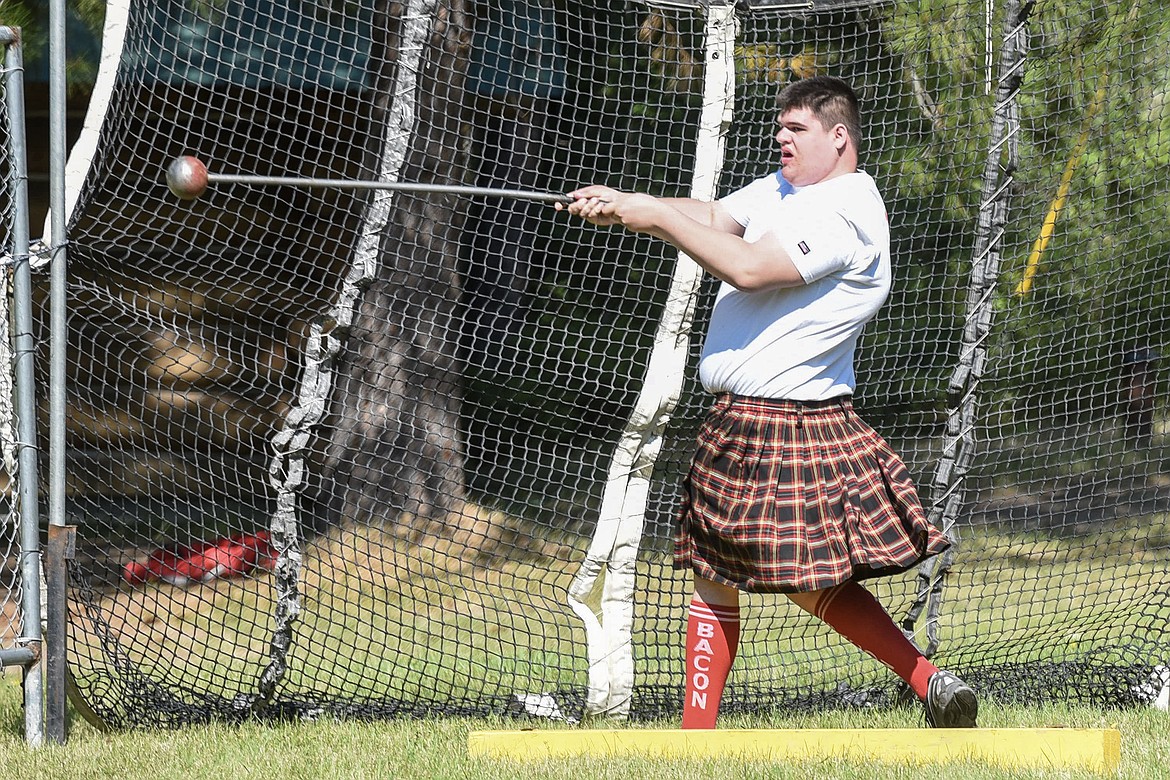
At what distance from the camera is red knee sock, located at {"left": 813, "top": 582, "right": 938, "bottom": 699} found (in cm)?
313

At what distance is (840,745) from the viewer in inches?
121

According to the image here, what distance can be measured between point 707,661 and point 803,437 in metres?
0.63

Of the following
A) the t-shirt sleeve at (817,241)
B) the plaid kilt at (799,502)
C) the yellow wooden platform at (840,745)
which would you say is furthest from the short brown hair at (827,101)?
the yellow wooden platform at (840,745)

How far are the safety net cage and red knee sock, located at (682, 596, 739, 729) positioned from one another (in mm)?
609

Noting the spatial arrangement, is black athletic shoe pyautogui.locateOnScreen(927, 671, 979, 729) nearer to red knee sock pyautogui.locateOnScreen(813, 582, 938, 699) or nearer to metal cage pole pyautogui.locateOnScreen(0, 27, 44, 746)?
red knee sock pyautogui.locateOnScreen(813, 582, 938, 699)

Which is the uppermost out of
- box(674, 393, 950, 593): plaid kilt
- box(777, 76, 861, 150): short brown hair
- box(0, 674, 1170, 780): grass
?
box(777, 76, 861, 150): short brown hair

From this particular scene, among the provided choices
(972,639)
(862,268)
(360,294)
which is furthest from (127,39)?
(972,639)

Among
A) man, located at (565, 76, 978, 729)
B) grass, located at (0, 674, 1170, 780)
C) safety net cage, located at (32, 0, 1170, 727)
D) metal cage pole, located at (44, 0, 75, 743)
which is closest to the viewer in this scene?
grass, located at (0, 674, 1170, 780)

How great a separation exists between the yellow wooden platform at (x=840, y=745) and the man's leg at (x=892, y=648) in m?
0.06

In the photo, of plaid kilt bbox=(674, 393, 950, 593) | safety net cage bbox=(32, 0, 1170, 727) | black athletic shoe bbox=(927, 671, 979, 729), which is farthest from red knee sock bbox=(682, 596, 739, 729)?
safety net cage bbox=(32, 0, 1170, 727)

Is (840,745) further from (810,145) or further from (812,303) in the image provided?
(810,145)

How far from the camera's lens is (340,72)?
241 inches

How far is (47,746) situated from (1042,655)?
11.1 ft

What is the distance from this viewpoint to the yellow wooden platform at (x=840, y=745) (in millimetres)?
2977
